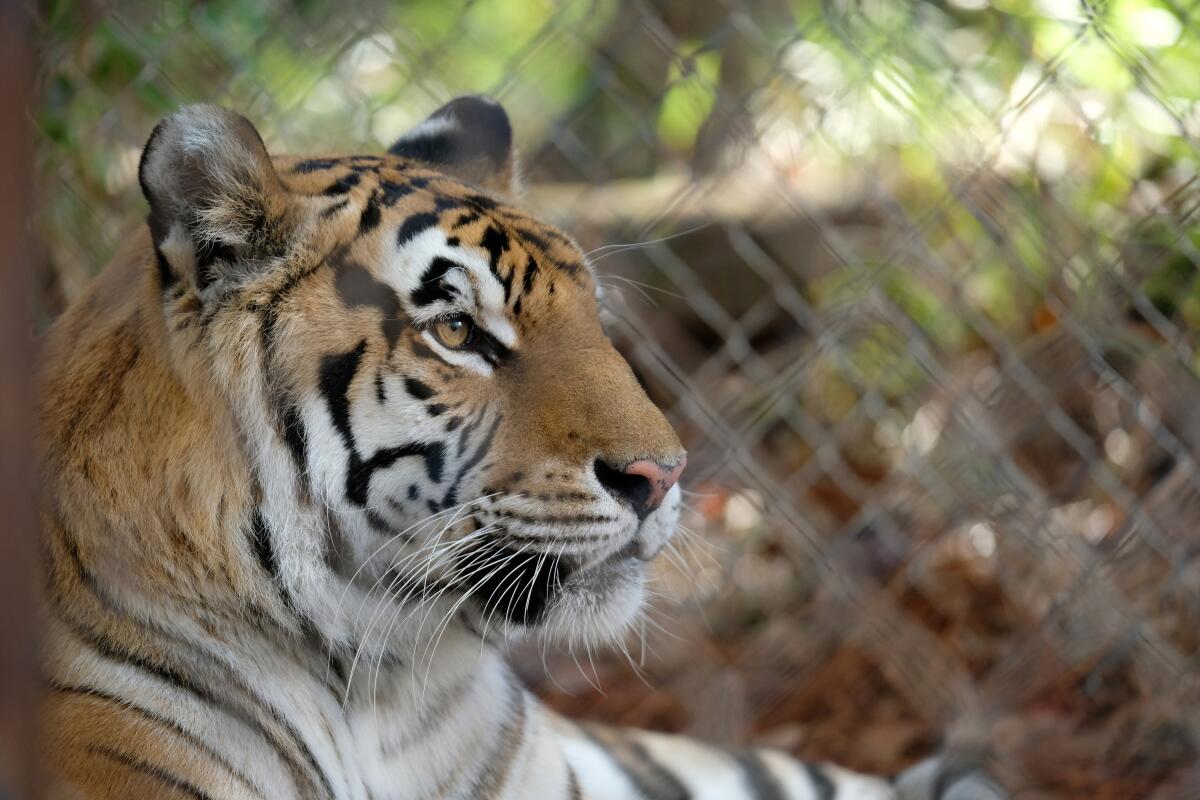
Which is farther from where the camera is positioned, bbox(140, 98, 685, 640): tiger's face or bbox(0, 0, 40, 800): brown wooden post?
bbox(140, 98, 685, 640): tiger's face

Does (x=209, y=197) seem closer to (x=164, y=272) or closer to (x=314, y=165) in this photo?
(x=164, y=272)

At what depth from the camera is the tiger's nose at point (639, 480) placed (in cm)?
128

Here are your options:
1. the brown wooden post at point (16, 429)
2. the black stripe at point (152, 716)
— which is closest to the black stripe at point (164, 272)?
the black stripe at point (152, 716)

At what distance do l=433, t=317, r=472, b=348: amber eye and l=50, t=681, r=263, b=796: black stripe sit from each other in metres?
0.50

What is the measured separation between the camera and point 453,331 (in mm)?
1325

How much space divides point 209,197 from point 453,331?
30 cm

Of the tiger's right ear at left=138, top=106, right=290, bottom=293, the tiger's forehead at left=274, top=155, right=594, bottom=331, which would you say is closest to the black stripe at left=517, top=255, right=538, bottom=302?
the tiger's forehead at left=274, top=155, right=594, bottom=331

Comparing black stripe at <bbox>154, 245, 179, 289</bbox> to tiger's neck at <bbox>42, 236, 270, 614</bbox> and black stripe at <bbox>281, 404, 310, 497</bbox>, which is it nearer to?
tiger's neck at <bbox>42, 236, 270, 614</bbox>

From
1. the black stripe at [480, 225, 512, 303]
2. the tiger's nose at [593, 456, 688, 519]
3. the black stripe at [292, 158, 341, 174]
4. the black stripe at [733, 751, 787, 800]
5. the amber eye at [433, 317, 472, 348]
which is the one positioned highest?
the black stripe at [292, 158, 341, 174]

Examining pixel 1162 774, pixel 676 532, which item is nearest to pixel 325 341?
pixel 676 532

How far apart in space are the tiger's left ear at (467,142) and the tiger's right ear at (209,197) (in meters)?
0.38

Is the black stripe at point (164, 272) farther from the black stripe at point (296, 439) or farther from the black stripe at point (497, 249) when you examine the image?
the black stripe at point (497, 249)

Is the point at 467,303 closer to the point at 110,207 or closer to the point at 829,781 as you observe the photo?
the point at 829,781

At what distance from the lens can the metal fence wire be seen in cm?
216
